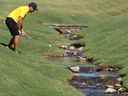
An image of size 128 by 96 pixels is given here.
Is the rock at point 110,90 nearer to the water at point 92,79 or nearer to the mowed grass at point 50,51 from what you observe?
the water at point 92,79

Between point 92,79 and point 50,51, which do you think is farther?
point 50,51

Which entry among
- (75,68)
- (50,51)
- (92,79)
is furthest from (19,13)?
(50,51)

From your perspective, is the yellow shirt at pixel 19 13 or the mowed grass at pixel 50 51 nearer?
the mowed grass at pixel 50 51

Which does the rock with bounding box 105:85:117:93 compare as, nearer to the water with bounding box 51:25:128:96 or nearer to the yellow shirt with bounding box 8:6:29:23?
the water with bounding box 51:25:128:96

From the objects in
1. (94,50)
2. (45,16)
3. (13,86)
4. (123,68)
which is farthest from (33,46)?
(45,16)

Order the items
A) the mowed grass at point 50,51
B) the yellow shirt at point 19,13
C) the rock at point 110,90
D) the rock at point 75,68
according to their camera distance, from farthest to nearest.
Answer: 1. the rock at point 75,68
2. the yellow shirt at point 19,13
3. the rock at point 110,90
4. the mowed grass at point 50,51

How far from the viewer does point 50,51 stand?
59531 millimetres

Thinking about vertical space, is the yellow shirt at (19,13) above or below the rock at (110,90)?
above

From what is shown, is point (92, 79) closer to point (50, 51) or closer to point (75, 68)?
point (75, 68)

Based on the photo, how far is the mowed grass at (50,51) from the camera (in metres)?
31.0

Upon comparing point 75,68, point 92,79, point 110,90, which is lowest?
point 75,68

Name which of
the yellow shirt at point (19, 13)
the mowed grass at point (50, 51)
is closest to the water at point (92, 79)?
the mowed grass at point (50, 51)

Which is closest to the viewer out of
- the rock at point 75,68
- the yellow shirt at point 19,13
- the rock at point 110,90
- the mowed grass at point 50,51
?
the mowed grass at point 50,51

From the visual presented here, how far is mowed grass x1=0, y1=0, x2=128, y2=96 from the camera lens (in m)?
31.0
